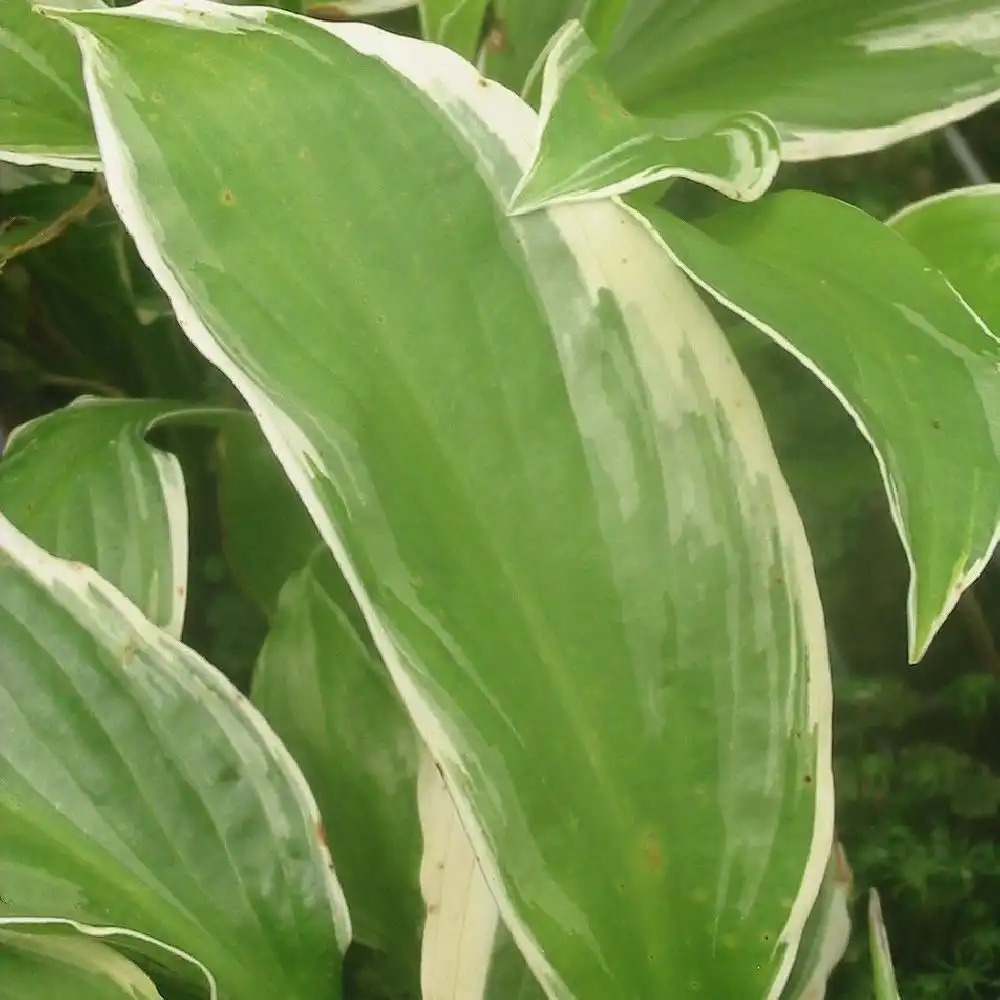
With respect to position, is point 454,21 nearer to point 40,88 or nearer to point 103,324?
point 40,88

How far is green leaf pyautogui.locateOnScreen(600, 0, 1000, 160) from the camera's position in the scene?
42 cm

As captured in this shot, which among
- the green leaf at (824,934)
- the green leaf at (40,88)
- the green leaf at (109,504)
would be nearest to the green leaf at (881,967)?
the green leaf at (824,934)

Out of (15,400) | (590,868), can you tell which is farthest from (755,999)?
(15,400)

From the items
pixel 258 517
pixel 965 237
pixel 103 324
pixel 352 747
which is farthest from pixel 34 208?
pixel 965 237

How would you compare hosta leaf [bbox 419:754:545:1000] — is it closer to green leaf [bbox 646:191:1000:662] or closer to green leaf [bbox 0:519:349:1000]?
green leaf [bbox 0:519:349:1000]

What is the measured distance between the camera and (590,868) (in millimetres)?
326

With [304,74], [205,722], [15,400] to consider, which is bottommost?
[205,722]

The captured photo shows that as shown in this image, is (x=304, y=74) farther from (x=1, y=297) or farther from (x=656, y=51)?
(x=1, y=297)

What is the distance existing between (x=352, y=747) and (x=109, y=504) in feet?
0.49

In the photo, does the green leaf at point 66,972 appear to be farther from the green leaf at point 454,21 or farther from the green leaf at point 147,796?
the green leaf at point 454,21

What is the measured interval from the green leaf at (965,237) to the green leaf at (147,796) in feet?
0.98

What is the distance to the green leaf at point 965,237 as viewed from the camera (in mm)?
360

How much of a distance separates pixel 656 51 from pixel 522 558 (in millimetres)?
275

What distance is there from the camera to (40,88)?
46 cm
